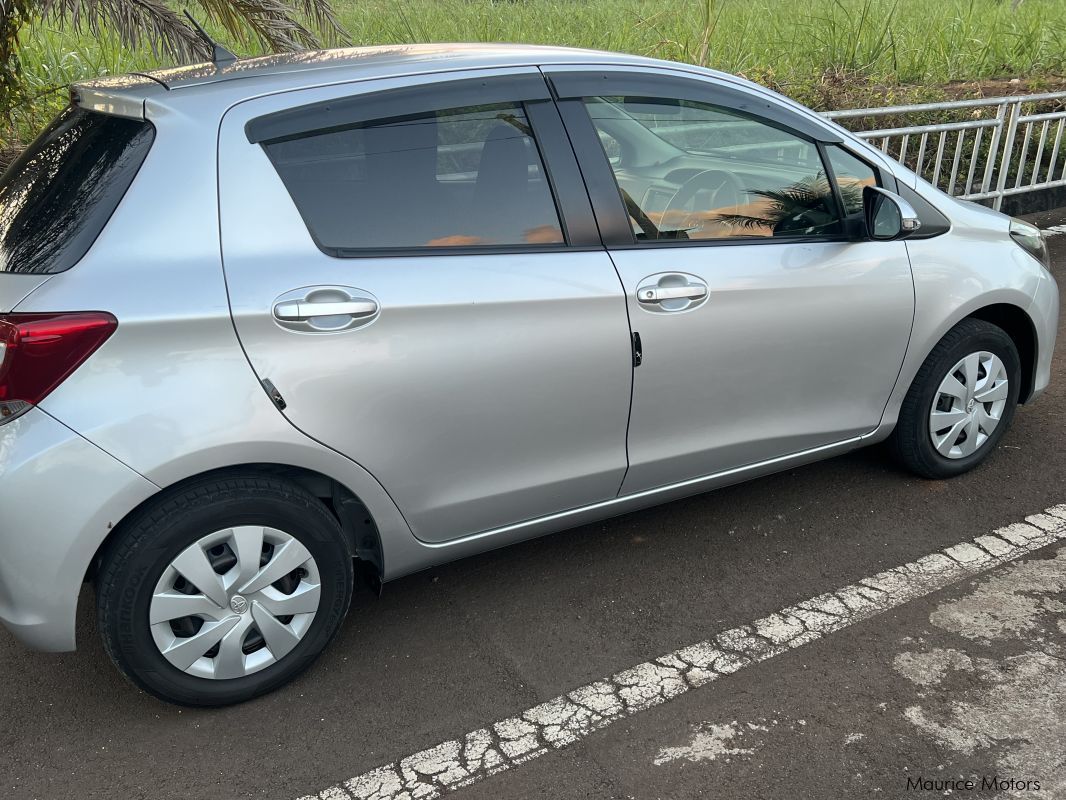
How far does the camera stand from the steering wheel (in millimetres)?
3289

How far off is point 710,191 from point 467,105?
90cm

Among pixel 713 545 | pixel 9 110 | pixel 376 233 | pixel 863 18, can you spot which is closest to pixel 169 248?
pixel 376 233

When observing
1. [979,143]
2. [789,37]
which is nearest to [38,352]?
[979,143]

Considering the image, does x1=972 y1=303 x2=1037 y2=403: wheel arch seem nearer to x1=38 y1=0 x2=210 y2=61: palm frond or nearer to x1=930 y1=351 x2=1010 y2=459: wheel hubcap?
x1=930 y1=351 x2=1010 y2=459: wheel hubcap

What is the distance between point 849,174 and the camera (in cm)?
360

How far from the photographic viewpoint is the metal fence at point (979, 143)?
737cm

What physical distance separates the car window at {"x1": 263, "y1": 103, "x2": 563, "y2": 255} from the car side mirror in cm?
119

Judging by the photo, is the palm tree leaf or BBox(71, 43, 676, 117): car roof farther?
the palm tree leaf

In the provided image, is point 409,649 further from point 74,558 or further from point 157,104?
point 157,104

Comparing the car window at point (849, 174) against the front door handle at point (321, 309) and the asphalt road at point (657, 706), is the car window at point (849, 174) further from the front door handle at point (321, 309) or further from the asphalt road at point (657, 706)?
the front door handle at point (321, 309)

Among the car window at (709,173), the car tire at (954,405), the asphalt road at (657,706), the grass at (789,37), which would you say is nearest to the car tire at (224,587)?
the asphalt road at (657,706)

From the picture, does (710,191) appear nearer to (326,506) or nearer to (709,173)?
(709,173)

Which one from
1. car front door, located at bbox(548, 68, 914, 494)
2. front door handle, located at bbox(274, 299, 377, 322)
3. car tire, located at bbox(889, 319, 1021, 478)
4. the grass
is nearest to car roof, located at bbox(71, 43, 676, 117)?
car front door, located at bbox(548, 68, 914, 494)

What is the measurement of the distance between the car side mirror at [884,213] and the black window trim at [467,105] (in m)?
1.07
